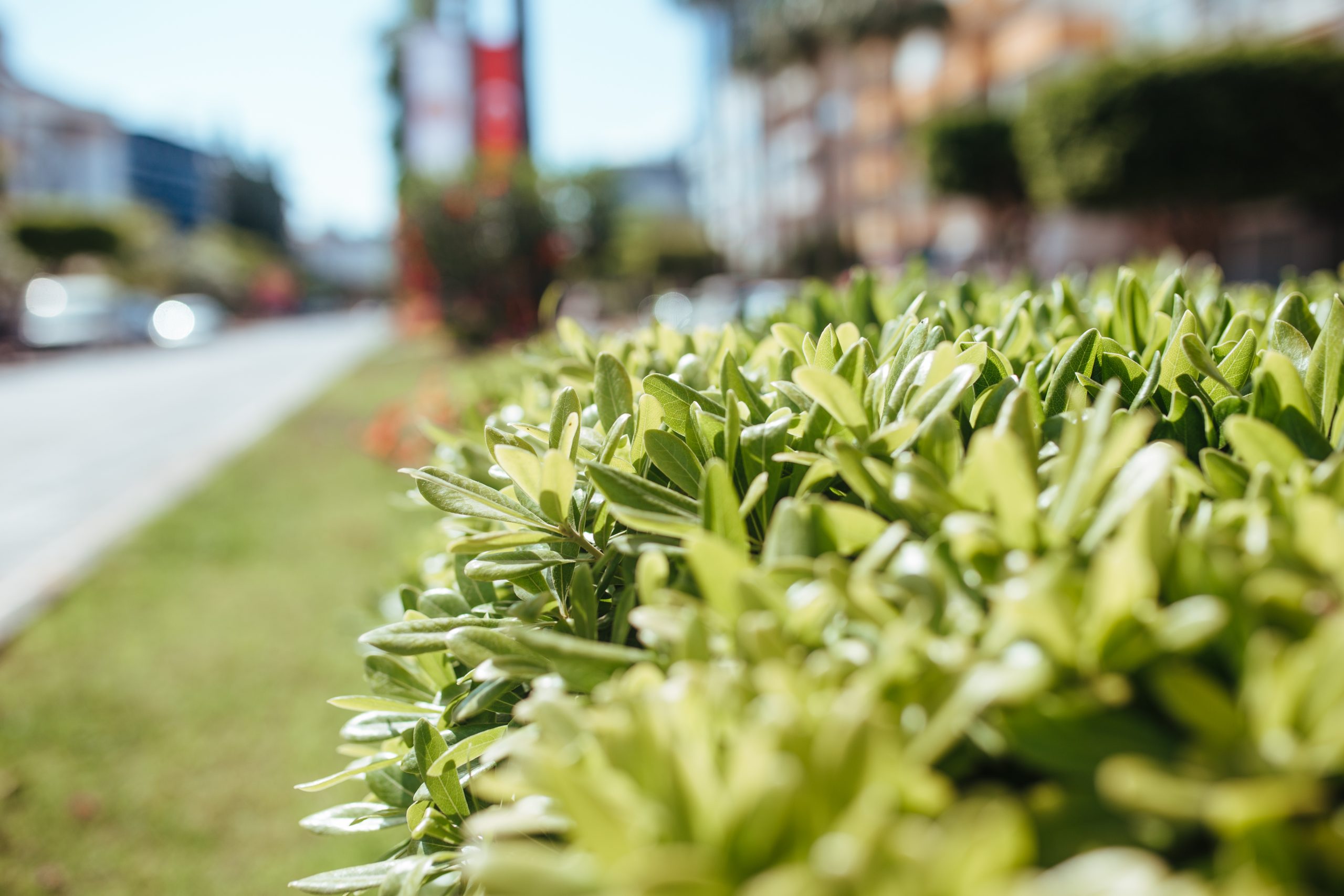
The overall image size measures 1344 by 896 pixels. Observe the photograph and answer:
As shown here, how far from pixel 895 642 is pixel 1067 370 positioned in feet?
2.21

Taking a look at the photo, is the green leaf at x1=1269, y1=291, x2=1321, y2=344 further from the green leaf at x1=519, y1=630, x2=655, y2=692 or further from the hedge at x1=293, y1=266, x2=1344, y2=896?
the green leaf at x1=519, y1=630, x2=655, y2=692

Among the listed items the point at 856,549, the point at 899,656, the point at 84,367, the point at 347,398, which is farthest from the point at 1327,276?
the point at 84,367

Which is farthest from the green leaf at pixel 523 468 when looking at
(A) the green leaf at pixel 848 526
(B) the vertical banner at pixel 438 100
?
(B) the vertical banner at pixel 438 100

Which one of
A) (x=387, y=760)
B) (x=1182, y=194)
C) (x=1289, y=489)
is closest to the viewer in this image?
(x=1289, y=489)

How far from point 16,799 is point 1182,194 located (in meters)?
22.6

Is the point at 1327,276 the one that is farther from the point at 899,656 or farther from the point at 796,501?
the point at 899,656

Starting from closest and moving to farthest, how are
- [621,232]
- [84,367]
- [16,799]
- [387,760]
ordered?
[387,760] → [16,799] → [621,232] → [84,367]

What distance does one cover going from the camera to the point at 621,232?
16.1m

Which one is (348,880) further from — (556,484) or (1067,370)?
(1067,370)


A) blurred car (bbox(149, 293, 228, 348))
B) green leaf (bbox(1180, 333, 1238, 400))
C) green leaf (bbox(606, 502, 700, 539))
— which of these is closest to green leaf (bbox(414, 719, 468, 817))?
green leaf (bbox(606, 502, 700, 539))

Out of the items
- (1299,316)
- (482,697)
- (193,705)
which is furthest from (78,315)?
(1299,316)

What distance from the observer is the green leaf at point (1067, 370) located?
1.25 meters

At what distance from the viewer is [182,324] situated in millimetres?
37812

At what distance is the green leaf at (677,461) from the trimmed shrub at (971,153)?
94.7 ft
